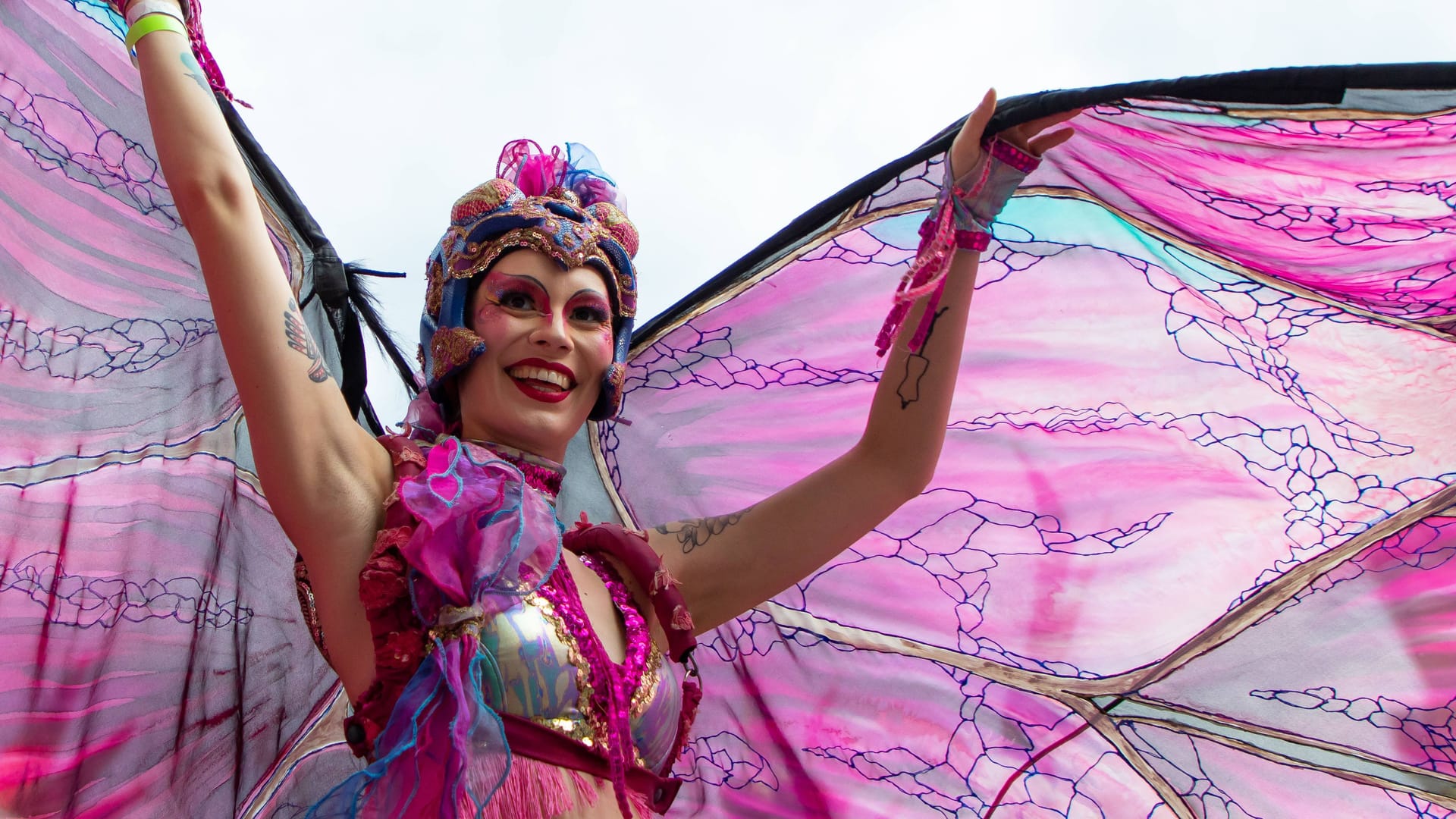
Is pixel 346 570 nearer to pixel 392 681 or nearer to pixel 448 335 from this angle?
pixel 392 681

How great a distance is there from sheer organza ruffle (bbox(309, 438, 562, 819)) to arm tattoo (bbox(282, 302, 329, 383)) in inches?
9.4

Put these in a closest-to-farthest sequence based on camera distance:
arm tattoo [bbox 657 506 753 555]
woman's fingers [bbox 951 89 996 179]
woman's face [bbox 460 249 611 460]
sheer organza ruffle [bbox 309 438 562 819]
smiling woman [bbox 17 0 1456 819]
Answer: sheer organza ruffle [bbox 309 438 562 819]
smiling woman [bbox 17 0 1456 819]
woman's fingers [bbox 951 89 996 179]
woman's face [bbox 460 249 611 460]
arm tattoo [bbox 657 506 753 555]

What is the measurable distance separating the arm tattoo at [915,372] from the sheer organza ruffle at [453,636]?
2.76 ft

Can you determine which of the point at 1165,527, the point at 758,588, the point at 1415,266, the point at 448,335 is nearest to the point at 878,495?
the point at 758,588

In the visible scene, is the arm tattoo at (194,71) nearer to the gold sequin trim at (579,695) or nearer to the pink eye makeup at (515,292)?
the pink eye makeup at (515,292)

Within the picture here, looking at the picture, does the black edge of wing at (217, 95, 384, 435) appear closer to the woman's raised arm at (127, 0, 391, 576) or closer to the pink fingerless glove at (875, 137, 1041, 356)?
the woman's raised arm at (127, 0, 391, 576)

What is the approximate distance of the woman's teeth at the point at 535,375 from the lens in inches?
109

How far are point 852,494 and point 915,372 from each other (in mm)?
292

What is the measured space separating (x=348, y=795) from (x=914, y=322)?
4.63 feet

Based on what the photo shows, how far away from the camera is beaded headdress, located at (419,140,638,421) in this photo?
9.27 feet

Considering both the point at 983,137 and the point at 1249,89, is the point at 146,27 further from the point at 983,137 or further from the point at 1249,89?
the point at 1249,89

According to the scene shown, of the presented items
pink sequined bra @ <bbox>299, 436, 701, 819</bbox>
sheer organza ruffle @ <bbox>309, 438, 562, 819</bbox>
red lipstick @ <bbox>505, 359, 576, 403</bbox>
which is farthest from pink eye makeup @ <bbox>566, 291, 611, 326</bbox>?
sheer organza ruffle @ <bbox>309, 438, 562, 819</bbox>

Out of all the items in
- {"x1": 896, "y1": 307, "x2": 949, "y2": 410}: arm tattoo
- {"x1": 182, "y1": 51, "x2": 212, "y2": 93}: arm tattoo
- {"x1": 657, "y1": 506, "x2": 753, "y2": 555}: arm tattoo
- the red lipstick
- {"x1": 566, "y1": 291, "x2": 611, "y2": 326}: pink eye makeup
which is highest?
{"x1": 182, "y1": 51, "x2": 212, "y2": 93}: arm tattoo

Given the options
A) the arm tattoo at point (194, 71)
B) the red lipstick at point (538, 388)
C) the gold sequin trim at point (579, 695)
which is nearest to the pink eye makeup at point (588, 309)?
the red lipstick at point (538, 388)
